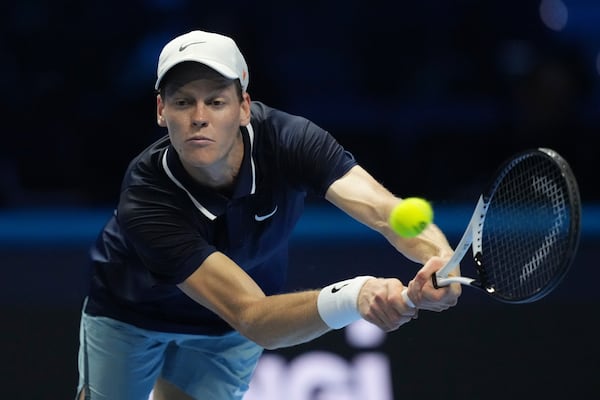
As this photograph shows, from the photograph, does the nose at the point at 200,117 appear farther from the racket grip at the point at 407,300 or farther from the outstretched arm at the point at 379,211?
the racket grip at the point at 407,300

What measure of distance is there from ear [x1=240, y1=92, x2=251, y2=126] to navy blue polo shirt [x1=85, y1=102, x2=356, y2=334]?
6cm

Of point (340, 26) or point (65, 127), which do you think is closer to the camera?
point (65, 127)

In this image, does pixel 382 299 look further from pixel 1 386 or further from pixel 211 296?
A: pixel 1 386

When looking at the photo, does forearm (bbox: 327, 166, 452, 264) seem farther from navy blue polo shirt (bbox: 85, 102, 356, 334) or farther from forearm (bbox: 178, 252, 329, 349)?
forearm (bbox: 178, 252, 329, 349)

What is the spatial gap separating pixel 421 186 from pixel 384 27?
1.22 metres

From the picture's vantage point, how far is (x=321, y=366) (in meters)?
5.47

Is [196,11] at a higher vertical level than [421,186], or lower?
higher

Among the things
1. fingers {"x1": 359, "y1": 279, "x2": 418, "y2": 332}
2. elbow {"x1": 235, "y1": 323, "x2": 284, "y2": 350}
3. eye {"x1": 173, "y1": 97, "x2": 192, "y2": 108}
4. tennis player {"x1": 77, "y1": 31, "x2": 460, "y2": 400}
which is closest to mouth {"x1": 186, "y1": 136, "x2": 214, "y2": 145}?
tennis player {"x1": 77, "y1": 31, "x2": 460, "y2": 400}

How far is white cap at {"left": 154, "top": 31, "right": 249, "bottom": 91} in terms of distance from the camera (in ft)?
13.1

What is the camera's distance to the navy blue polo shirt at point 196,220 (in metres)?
4.03

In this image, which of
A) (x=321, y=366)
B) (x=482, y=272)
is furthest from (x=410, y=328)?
(x=482, y=272)

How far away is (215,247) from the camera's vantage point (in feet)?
13.7

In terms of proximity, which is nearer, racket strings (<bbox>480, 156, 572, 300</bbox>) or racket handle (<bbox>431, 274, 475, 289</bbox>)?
racket handle (<bbox>431, 274, 475, 289</bbox>)

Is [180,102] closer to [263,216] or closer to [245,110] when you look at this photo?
[245,110]
